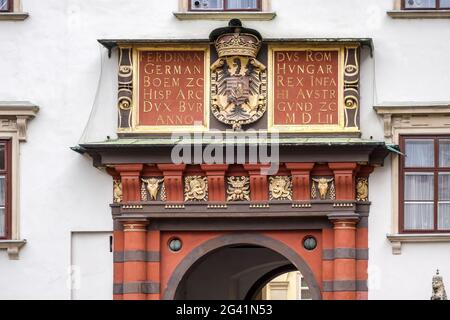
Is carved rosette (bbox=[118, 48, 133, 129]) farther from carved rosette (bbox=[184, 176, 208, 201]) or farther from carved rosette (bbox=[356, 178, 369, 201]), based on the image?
carved rosette (bbox=[356, 178, 369, 201])

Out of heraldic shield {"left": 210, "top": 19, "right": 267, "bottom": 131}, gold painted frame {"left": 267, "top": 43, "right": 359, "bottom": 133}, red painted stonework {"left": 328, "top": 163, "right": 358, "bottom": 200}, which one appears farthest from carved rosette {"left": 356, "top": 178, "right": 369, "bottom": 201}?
heraldic shield {"left": 210, "top": 19, "right": 267, "bottom": 131}

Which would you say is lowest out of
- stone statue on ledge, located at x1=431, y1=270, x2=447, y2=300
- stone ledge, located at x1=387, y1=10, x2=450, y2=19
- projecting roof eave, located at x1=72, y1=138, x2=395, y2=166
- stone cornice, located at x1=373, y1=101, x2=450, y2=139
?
stone statue on ledge, located at x1=431, y1=270, x2=447, y2=300

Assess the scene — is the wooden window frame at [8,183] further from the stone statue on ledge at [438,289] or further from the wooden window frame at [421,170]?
the stone statue on ledge at [438,289]

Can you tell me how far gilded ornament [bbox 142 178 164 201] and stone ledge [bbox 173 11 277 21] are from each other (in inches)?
98.5

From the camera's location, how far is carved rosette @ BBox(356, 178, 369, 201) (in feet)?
89.2

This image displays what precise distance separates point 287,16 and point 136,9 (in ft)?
7.50

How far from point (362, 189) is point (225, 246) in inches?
86.9

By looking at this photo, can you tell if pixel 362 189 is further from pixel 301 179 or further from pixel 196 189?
pixel 196 189

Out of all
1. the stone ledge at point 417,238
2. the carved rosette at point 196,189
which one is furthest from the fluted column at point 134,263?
the stone ledge at point 417,238

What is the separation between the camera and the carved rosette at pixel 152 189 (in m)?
27.2

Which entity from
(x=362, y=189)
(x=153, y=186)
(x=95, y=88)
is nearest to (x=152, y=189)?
(x=153, y=186)

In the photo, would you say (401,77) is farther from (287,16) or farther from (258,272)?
(258,272)

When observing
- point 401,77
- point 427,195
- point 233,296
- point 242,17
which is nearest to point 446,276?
point 427,195

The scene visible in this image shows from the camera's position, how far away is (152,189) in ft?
89.1
